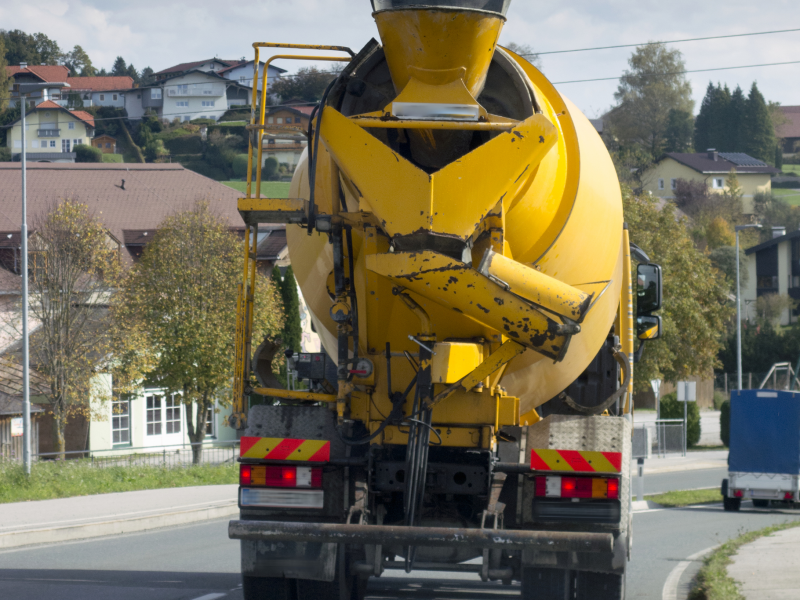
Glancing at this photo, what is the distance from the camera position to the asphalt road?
9.28 m

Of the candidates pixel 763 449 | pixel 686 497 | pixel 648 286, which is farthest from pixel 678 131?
pixel 648 286

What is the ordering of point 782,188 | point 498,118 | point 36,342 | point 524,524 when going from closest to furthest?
point 498,118, point 524,524, point 36,342, point 782,188

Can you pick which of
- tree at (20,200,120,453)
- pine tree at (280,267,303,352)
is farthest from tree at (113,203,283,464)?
pine tree at (280,267,303,352)

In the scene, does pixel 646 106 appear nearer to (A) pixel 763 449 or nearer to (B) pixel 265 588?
(A) pixel 763 449

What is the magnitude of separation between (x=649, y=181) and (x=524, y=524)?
98.0 m

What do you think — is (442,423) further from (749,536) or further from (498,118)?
(749,536)

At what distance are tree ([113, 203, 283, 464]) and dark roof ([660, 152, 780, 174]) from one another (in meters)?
88.9

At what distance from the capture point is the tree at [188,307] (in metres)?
29.7

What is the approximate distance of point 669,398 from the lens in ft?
137

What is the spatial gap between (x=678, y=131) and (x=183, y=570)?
126m

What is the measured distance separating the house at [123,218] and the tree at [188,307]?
134 cm

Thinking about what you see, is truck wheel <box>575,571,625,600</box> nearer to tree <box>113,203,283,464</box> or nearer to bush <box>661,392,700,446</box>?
tree <box>113,203,283,464</box>

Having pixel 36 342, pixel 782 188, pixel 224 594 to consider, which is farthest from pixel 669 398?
pixel 782 188

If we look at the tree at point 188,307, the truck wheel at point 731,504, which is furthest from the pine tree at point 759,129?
the truck wheel at point 731,504
